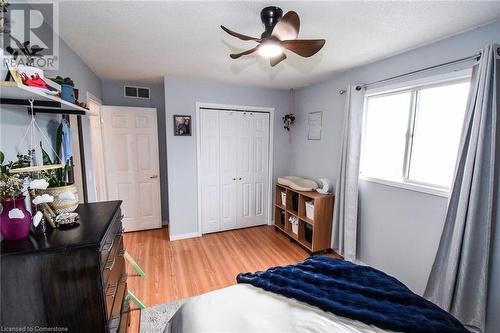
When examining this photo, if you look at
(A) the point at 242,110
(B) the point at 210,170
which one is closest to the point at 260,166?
(B) the point at 210,170

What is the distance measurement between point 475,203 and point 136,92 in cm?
433

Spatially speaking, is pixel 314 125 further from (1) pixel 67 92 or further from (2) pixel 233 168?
(1) pixel 67 92

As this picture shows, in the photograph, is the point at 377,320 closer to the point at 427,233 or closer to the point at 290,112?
the point at 427,233

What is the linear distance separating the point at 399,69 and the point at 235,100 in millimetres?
2198

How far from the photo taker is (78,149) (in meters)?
2.38

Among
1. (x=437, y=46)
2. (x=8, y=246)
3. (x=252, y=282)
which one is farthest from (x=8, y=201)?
(x=437, y=46)

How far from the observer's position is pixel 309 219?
→ 3.10 metres

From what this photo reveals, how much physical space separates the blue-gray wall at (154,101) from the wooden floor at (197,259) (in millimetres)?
739

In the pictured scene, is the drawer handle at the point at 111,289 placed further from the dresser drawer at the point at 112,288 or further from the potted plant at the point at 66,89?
the potted plant at the point at 66,89

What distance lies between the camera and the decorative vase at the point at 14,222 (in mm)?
972

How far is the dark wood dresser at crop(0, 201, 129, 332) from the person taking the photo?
0.94m

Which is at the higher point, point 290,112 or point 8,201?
point 290,112

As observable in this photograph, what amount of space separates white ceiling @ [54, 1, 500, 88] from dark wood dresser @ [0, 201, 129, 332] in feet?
4.79

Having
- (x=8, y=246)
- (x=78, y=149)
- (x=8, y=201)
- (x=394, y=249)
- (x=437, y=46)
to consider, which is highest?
(x=437, y=46)
